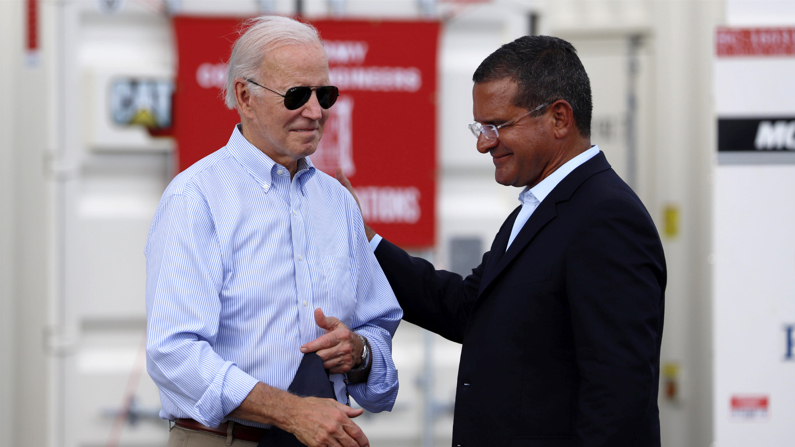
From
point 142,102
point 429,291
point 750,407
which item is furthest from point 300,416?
point 750,407

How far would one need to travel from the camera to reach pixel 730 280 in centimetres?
286

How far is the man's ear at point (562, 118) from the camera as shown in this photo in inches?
71.4

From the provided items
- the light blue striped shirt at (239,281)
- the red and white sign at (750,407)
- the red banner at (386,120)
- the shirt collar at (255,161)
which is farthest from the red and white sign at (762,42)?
the shirt collar at (255,161)

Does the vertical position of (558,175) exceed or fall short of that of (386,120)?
it falls short

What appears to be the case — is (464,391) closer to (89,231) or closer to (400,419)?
(400,419)

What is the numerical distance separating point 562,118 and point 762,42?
1.44 metres

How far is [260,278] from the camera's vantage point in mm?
1738

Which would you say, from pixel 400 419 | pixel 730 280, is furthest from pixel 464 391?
pixel 730 280

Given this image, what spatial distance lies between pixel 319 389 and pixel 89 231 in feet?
5.02

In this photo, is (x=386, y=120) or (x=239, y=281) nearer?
(x=239, y=281)

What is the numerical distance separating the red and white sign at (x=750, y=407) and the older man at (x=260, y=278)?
1.58m

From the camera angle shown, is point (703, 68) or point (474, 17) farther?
point (703, 68)

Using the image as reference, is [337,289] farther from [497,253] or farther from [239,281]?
[497,253]

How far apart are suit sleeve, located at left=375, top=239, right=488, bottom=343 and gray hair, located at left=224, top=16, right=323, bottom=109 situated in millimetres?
704
